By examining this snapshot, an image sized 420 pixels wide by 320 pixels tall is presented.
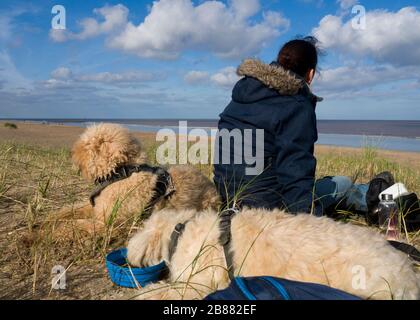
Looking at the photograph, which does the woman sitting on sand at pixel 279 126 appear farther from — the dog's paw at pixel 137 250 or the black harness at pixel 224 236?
the dog's paw at pixel 137 250

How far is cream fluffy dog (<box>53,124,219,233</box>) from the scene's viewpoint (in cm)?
335

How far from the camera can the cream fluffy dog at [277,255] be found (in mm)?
1888

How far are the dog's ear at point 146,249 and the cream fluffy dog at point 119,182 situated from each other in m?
0.84

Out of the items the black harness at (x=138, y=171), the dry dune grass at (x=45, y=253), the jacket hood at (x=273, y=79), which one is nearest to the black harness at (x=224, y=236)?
the dry dune grass at (x=45, y=253)

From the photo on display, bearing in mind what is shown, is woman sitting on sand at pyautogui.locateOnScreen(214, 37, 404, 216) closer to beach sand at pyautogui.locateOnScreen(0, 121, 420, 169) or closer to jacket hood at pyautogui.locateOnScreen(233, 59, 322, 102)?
jacket hood at pyautogui.locateOnScreen(233, 59, 322, 102)

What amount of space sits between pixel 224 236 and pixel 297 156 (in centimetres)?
113

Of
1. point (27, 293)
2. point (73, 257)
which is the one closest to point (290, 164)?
point (73, 257)

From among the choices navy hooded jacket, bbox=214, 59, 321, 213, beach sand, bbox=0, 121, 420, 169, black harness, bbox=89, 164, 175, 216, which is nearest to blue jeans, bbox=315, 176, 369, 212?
navy hooded jacket, bbox=214, 59, 321, 213

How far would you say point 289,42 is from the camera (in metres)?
3.49

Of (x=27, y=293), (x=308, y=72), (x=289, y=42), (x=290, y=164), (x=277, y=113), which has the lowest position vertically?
(x=27, y=293)

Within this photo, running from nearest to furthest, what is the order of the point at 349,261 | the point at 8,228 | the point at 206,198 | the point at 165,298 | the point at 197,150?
1. the point at 349,261
2. the point at 165,298
3. the point at 8,228
4. the point at 206,198
5. the point at 197,150
